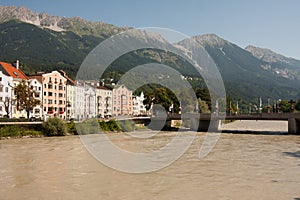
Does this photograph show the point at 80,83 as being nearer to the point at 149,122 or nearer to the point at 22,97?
the point at 149,122

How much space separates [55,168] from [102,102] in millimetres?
77231

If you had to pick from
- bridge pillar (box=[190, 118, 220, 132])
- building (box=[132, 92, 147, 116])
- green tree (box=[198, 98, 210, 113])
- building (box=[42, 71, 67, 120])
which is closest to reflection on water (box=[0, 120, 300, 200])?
bridge pillar (box=[190, 118, 220, 132])

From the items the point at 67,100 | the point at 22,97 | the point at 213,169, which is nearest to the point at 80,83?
the point at 67,100

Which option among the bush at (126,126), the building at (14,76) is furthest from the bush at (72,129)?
the building at (14,76)

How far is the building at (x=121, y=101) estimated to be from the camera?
346ft

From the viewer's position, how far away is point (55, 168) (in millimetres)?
23328

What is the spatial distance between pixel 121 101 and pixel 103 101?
8.56 metres

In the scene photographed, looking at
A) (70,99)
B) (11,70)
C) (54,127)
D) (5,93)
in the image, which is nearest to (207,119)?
(54,127)

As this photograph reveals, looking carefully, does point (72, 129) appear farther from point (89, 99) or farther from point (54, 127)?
point (89, 99)

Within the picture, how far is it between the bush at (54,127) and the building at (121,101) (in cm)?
5178

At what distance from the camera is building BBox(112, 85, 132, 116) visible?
346 ft

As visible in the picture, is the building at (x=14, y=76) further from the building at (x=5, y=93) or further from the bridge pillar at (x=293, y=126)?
the bridge pillar at (x=293, y=126)

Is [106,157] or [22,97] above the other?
[22,97]

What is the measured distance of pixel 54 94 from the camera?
80938 mm
